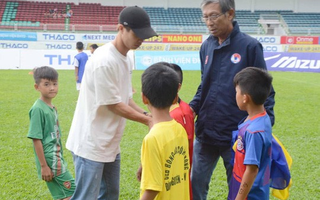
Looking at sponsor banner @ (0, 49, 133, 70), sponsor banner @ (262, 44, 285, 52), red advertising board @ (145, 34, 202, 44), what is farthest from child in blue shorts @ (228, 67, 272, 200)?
red advertising board @ (145, 34, 202, 44)

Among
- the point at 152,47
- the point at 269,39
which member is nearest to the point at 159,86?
the point at 152,47

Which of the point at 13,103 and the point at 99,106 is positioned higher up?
the point at 99,106

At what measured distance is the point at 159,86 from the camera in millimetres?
1896

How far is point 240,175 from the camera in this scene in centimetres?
228

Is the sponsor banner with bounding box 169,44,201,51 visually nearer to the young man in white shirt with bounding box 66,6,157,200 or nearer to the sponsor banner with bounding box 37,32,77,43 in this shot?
the sponsor banner with bounding box 37,32,77,43

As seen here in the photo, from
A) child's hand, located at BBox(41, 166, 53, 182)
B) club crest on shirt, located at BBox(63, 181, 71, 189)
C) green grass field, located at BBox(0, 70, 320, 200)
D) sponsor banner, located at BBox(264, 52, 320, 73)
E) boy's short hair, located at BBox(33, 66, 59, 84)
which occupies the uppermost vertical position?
boy's short hair, located at BBox(33, 66, 59, 84)

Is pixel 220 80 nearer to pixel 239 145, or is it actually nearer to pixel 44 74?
pixel 239 145

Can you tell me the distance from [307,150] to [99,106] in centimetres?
424

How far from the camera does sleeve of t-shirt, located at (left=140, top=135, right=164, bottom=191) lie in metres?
1.80

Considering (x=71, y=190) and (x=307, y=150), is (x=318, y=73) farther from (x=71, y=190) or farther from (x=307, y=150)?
(x=71, y=190)

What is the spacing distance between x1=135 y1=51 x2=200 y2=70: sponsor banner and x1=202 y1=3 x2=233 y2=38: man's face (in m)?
15.8

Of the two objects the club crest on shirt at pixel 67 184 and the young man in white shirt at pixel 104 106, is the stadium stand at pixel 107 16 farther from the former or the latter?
the young man in white shirt at pixel 104 106

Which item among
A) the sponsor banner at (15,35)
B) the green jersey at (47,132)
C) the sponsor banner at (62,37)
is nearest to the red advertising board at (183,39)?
the sponsor banner at (62,37)

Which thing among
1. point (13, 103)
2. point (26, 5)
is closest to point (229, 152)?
point (13, 103)
